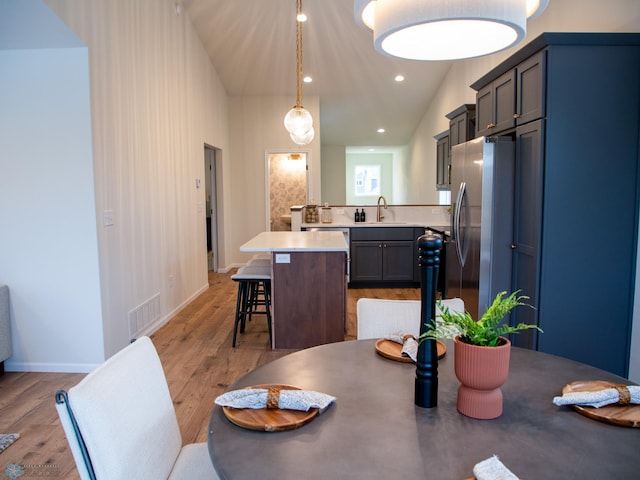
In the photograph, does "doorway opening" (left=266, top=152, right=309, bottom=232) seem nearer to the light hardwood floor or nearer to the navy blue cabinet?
the light hardwood floor

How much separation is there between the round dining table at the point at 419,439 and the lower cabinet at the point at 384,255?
15.5 feet

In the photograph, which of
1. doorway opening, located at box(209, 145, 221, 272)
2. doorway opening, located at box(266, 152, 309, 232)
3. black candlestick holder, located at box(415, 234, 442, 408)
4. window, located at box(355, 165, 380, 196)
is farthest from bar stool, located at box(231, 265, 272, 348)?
window, located at box(355, 165, 380, 196)

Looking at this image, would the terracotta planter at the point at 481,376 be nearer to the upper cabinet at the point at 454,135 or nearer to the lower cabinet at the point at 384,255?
the upper cabinet at the point at 454,135

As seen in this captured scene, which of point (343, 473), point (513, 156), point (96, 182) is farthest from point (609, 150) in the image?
point (96, 182)

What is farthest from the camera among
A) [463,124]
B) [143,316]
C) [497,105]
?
[463,124]

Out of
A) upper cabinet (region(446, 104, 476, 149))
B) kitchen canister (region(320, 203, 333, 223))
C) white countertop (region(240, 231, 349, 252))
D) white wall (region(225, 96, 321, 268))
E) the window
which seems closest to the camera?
white countertop (region(240, 231, 349, 252))

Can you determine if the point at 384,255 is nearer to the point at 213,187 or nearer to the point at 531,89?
the point at 213,187

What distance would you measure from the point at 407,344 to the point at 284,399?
0.55 metres

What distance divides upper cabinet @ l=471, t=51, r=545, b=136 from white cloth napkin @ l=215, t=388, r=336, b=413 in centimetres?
247

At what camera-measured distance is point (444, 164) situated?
6570mm

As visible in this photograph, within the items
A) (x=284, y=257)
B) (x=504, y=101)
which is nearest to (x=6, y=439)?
(x=284, y=257)

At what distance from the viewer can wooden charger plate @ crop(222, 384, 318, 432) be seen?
108cm

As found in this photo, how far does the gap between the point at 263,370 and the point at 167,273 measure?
3556 mm

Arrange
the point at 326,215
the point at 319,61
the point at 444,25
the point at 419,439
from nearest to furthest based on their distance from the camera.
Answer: the point at 419,439, the point at 444,25, the point at 326,215, the point at 319,61
